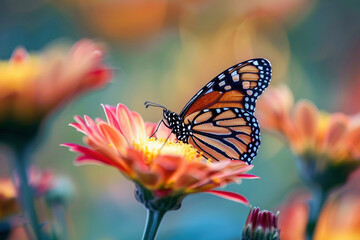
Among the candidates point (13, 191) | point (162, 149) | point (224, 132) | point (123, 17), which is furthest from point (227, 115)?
point (123, 17)

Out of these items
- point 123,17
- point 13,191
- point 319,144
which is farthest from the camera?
point 123,17

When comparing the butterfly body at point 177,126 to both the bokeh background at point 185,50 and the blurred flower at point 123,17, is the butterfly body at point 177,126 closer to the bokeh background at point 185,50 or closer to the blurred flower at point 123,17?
the bokeh background at point 185,50

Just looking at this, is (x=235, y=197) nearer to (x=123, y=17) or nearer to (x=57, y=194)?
(x=57, y=194)

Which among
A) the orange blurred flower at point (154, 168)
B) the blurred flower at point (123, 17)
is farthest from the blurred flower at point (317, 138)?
the blurred flower at point (123, 17)

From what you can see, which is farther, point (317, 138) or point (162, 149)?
point (317, 138)

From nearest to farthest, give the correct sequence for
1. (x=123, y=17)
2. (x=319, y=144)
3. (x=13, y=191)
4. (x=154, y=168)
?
(x=154, y=168)
(x=13, y=191)
(x=319, y=144)
(x=123, y=17)

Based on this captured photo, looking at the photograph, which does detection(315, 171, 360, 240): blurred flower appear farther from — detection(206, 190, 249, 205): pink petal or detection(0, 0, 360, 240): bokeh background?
detection(206, 190, 249, 205): pink petal
